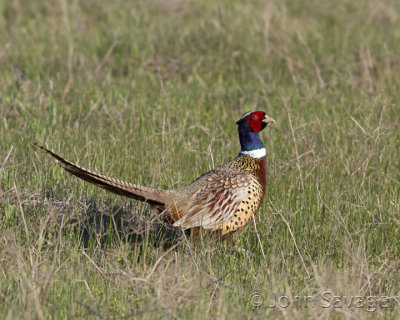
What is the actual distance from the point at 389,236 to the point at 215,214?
1.11 m

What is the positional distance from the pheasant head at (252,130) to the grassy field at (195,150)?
380 mm

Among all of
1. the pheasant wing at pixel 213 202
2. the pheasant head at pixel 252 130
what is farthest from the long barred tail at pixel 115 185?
the pheasant head at pixel 252 130

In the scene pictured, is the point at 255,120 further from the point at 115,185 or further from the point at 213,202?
the point at 115,185

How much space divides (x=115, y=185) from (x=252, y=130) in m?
1.17

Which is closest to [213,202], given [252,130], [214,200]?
[214,200]

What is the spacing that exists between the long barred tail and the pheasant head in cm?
75

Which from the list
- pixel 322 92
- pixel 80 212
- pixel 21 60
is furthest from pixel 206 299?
pixel 21 60

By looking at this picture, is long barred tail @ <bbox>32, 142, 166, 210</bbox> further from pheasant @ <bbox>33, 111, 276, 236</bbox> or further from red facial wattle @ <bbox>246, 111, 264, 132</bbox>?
red facial wattle @ <bbox>246, 111, 264, 132</bbox>

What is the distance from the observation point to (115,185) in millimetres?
4055

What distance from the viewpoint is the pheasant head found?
474 cm

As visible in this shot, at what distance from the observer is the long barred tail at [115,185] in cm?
399

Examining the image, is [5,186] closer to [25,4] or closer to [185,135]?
[185,135]

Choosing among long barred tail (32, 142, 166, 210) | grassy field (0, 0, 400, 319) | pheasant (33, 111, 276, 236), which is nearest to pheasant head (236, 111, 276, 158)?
pheasant (33, 111, 276, 236)

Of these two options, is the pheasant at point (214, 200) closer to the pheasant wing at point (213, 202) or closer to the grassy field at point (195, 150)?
the pheasant wing at point (213, 202)
